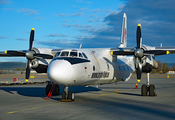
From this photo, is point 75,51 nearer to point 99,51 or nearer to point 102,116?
point 99,51

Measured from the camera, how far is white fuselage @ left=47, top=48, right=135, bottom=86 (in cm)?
1148

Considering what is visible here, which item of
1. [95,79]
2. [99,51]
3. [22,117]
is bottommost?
[22,117]

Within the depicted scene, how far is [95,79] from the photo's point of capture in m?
14.5

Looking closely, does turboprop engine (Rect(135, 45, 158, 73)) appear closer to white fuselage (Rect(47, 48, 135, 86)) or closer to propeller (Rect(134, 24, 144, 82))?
propeller (Rect(134, 24, 144, 82))

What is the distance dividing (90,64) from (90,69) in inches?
13.3

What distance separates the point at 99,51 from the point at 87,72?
3662 millimetres

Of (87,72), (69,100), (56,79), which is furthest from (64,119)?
(87,72)

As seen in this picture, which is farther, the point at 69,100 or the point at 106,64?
the point at 106,64

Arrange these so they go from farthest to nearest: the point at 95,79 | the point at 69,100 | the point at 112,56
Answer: the point at 112,56 → the point at 95,79 → the point at 69,100

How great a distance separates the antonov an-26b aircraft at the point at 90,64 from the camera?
11795 mm

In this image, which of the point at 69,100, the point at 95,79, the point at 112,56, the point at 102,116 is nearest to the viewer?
the point at 102,116

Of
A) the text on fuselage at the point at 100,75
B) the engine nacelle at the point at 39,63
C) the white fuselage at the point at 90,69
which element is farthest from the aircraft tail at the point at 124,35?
the engine nacelle at the point at 39,63

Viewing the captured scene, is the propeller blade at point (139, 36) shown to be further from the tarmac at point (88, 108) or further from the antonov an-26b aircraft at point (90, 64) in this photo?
the tarmac at point (88, 108)

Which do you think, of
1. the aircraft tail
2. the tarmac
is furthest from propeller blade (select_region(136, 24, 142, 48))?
the aircraft tail
